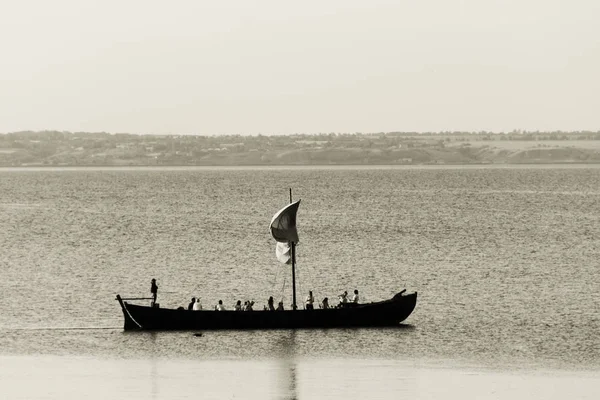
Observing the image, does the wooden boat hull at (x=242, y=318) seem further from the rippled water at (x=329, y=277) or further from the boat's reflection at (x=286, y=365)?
the boat's reflection at (x=286, y=365)

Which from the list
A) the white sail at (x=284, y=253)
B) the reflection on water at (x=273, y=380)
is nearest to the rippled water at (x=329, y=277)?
the reflection on water at (x=273, y=380)

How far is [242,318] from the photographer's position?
64312mm

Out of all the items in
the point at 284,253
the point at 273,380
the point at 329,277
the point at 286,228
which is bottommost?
the point at 273,380

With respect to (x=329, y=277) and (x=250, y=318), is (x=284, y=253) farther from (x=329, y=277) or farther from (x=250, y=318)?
(x=329, y=277)

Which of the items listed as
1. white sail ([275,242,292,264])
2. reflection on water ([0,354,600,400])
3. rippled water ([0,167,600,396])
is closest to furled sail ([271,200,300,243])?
white sail ([275,242,292,264])

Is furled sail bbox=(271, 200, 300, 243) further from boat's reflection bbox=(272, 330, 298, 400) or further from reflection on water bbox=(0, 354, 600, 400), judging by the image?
reflection on water bbox=(0, 354, 600, 400)

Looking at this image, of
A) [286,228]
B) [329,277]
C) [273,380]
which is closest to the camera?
[273,380]

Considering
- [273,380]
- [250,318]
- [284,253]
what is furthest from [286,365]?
[284,253]

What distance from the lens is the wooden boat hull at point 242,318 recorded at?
64.2 m

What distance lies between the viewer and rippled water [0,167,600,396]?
→ 5956 centimetres

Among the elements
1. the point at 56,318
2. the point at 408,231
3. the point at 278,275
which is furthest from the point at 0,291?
the point at 408,231

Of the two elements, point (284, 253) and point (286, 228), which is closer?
point (286, 228)

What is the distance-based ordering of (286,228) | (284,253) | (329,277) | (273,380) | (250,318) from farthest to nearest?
(329,277) → (284,253) → (286,228) → (250,318) → (273,380)

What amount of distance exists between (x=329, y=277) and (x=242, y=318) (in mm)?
26209
